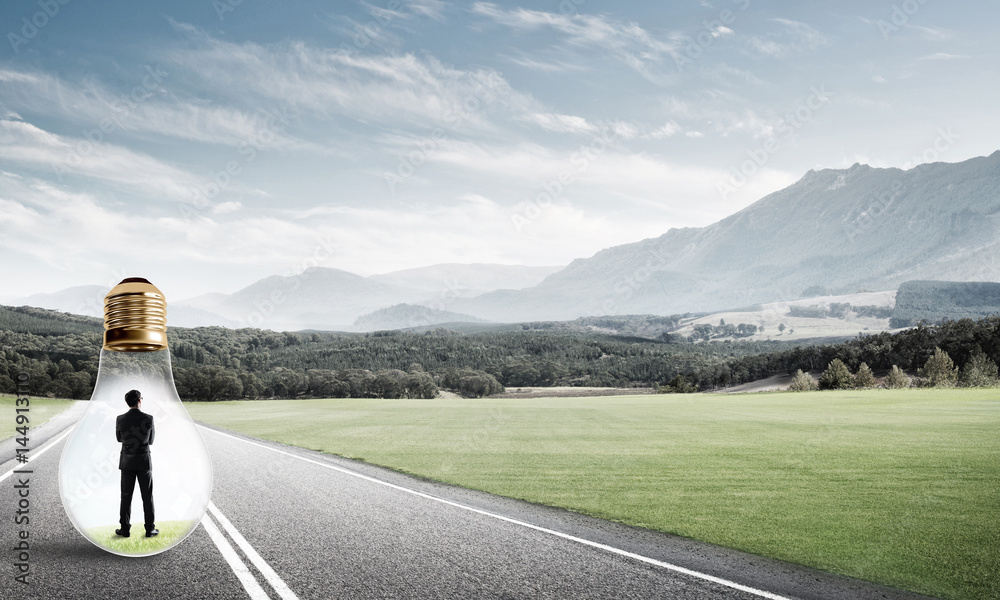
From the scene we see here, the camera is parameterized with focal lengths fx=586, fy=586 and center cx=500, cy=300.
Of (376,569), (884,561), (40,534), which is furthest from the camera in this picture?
(884,561)

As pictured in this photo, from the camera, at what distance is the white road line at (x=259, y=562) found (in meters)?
6.85

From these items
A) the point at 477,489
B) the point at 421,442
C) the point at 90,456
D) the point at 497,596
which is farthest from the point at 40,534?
the point at 421,442

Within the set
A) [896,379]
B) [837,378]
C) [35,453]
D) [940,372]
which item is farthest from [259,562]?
[896,379]

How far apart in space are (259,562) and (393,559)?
1.83 m

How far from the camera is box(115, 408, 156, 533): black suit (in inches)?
188

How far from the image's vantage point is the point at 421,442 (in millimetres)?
30844

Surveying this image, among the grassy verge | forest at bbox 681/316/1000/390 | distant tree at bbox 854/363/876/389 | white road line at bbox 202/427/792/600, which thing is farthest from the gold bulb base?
forest at bbox 681/316/1000/390

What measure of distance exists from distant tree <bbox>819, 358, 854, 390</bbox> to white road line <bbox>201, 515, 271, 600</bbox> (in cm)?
11852

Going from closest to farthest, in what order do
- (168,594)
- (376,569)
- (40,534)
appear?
(168,594), (376,569), (40,534)

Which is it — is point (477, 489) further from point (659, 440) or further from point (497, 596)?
point (659, 440)

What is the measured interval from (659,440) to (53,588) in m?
26.7

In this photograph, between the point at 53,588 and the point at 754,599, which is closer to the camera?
the point at 53,588

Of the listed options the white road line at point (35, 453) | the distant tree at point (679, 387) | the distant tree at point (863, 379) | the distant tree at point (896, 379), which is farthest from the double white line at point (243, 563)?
the distant tree at point (679, 387)

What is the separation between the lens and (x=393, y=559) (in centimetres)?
858
